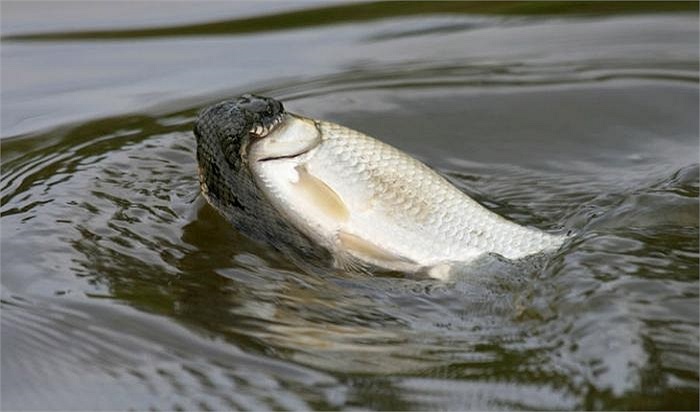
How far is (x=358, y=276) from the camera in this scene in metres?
3.66

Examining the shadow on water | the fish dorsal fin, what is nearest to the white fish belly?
the fish dorsal fin

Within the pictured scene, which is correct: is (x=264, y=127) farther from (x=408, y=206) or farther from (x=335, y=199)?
(x=408, y=206)

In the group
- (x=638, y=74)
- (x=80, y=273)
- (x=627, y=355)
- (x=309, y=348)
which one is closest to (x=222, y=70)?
(x=638, y=74)

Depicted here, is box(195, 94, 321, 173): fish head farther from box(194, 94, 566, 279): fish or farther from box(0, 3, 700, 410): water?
box(0, 3, 700, 410): water

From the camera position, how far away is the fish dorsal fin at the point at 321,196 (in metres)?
3.57

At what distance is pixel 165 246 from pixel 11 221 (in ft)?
1.74

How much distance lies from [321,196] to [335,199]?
4 cm

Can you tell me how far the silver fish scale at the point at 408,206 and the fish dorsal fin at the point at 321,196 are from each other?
0.8 inches

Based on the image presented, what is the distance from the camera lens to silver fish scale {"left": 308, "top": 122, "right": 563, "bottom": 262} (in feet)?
11.9

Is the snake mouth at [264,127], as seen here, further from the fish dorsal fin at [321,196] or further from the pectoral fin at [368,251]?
the pectoral fin at [368,251]

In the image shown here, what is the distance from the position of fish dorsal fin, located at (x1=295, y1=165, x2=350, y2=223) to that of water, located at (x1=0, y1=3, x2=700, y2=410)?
18 centimetres

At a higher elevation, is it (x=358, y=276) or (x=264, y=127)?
(x=264, y=127)

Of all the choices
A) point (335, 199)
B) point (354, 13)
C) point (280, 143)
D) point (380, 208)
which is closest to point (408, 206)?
point (380, 208)

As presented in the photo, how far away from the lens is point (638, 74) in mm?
5492
